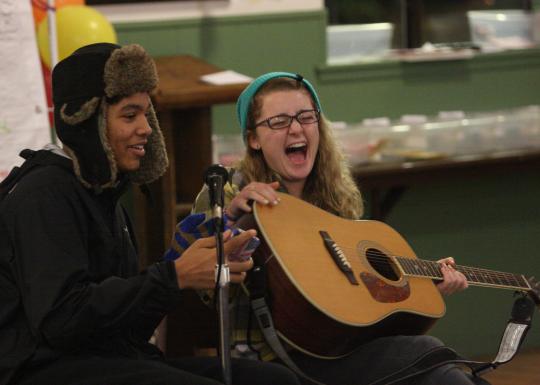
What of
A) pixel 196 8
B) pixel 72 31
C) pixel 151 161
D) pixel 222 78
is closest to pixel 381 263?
pixel 151 161

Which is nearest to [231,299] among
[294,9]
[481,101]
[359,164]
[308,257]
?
[308,257]

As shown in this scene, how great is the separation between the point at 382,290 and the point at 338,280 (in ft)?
0.50

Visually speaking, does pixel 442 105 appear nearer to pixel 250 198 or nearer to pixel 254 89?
Result: pixel 254 89

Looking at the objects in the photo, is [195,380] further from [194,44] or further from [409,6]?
Answer: [409,6]

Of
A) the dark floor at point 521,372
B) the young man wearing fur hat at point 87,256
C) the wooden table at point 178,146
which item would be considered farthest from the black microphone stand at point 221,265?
the dark floor at point 521,372

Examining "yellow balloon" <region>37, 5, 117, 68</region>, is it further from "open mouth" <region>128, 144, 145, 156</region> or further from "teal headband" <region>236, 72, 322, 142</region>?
"open mouth" <region>128, 144, 145, 156</region>

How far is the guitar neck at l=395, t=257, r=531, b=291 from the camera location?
10.4 feet

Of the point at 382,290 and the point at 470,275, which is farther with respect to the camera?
the point at 470,275

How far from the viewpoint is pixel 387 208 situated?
5.02 meters

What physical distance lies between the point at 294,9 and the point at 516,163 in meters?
1.30

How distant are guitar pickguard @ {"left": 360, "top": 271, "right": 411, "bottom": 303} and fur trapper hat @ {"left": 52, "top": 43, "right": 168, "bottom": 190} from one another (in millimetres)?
823

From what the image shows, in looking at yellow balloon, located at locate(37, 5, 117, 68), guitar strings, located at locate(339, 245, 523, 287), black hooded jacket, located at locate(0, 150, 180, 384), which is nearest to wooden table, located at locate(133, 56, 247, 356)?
yellow balloon, located at locate(37, 5, 117, 68)

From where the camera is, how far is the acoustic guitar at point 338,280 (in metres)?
2.85

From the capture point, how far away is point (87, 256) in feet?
8.32
